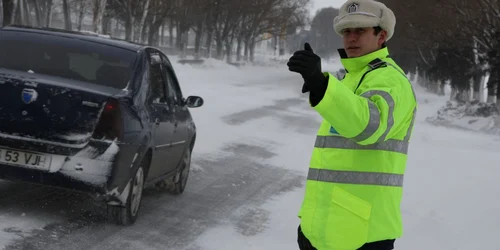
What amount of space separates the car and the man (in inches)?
130

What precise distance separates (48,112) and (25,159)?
414 mm

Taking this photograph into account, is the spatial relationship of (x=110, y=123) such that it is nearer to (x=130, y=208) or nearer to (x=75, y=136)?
(x=75, y=136)

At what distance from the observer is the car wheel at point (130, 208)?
666 cm

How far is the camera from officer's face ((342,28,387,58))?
3.12 m

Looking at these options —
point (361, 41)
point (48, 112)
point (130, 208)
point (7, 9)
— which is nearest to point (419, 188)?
point (130, 208)

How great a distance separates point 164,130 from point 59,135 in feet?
4.83

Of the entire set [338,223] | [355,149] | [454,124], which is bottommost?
[454,124]

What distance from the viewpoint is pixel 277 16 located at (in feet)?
273

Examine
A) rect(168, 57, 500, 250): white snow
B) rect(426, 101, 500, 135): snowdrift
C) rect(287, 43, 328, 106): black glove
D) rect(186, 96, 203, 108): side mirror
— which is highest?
rect(287, 43, 328, 106): black glove

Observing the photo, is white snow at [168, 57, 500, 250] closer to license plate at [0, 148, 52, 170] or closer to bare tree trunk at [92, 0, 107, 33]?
license plate at [0, 148, 52, 170]

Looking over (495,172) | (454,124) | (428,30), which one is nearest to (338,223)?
(495,172)

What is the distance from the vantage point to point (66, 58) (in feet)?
22.8

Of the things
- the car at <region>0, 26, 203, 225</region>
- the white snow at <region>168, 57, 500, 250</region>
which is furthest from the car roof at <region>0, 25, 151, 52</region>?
the white snow at <region>168, 57, 500, 250</region>

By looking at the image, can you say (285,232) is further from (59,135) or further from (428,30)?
(428,30)
